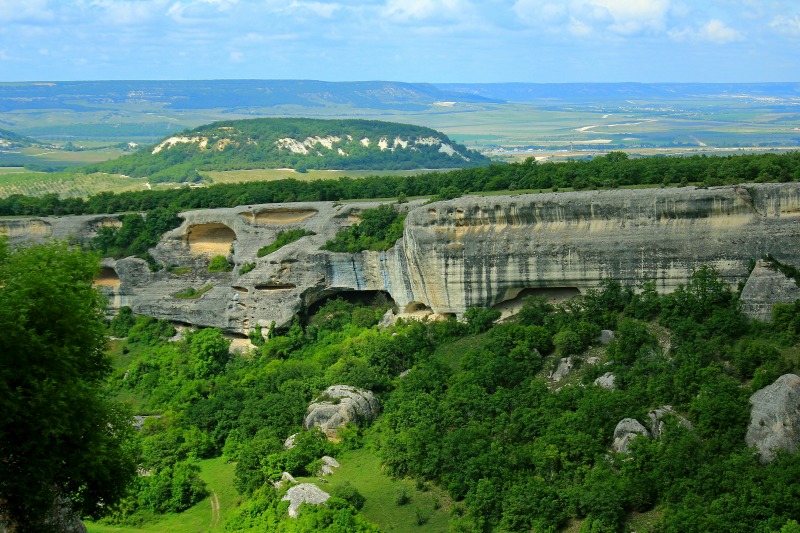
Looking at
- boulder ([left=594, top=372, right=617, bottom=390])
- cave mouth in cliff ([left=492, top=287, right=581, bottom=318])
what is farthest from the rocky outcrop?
cave mouth in cliff ([left=492, top=287, right=581, bottom=318])

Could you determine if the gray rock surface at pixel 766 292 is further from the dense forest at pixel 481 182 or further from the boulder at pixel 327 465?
the boulder at pixel 327 465

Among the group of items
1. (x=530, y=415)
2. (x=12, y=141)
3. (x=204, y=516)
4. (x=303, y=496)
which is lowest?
(x=204, y=516)

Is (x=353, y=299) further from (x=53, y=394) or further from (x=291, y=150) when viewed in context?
(x=291, y=150)

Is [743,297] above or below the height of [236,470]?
above

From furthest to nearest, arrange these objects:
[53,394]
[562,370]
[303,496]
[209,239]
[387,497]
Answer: [209,239] < [562,370] < [387,497] < [303,496] < [53,394]

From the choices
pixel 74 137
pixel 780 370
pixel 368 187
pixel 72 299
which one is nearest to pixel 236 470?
pixel 72 299

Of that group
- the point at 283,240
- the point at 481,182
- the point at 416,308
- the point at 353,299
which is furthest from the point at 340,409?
the point at 481,182

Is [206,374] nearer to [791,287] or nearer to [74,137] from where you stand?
[791,287]
